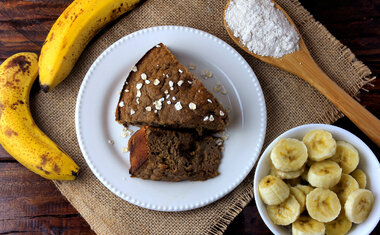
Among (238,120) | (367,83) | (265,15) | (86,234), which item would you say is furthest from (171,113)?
(367,83)

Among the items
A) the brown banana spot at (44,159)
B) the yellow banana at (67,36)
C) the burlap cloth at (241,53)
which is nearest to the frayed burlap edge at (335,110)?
the burlap cloth at (241,53)

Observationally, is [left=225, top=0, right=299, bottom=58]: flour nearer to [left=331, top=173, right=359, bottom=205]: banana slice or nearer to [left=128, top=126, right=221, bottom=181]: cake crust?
[left=128, top=126, right=221, bottom=181]: cake crust

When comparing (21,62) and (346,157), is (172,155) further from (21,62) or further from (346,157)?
(21,62)

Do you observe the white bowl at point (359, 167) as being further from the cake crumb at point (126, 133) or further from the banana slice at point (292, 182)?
the cake crumb at point (126, 133)

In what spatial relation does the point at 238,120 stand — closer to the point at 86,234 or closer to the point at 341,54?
the point at 341,54

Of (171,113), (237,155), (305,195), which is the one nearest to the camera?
(305,195)

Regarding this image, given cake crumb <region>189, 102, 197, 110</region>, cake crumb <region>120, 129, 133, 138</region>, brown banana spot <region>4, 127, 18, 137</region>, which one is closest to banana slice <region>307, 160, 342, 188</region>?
cake crumb <region>189, 102, 197, 110</region>

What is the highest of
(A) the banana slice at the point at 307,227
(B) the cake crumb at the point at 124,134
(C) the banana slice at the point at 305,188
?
(C) the banana slice at the point at 305,188
